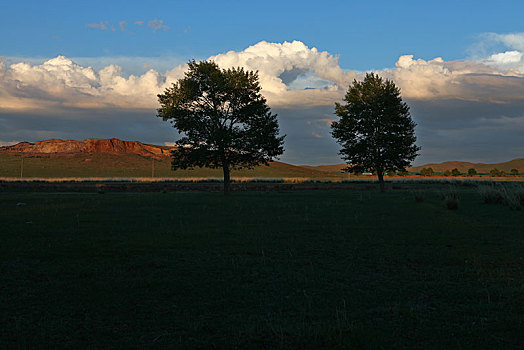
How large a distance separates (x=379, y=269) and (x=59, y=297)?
577cm

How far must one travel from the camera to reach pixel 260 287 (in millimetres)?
7414

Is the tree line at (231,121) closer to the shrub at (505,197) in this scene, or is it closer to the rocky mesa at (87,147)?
the shrub at (505,197)

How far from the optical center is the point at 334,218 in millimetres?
17281

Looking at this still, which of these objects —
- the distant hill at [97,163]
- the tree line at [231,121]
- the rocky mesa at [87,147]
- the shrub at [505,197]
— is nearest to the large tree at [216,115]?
the tree line at [231,121]

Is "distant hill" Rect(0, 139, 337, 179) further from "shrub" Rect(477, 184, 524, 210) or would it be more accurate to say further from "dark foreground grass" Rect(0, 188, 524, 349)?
"dark foreground grass" Rect(0, 188, 524, 349)

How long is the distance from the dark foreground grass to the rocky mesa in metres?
159

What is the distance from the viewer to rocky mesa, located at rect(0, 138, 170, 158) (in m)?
170

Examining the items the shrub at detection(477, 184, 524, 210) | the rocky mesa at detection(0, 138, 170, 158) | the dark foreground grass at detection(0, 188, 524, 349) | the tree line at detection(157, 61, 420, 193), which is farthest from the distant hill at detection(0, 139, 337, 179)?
the dark foreground grass at detection(0, 188, 524, 349)

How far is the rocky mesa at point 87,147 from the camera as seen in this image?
557 feet

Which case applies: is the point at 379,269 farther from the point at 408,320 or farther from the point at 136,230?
the point at 136,230

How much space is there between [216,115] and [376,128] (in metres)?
15.4

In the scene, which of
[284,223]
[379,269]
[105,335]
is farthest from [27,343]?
[284,223]

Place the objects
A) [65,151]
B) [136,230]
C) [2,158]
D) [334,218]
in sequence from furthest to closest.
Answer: [65,151]
[2,158]
[334,218]
[136,230]

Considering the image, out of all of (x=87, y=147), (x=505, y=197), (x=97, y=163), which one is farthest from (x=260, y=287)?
(x=87, y=147)
